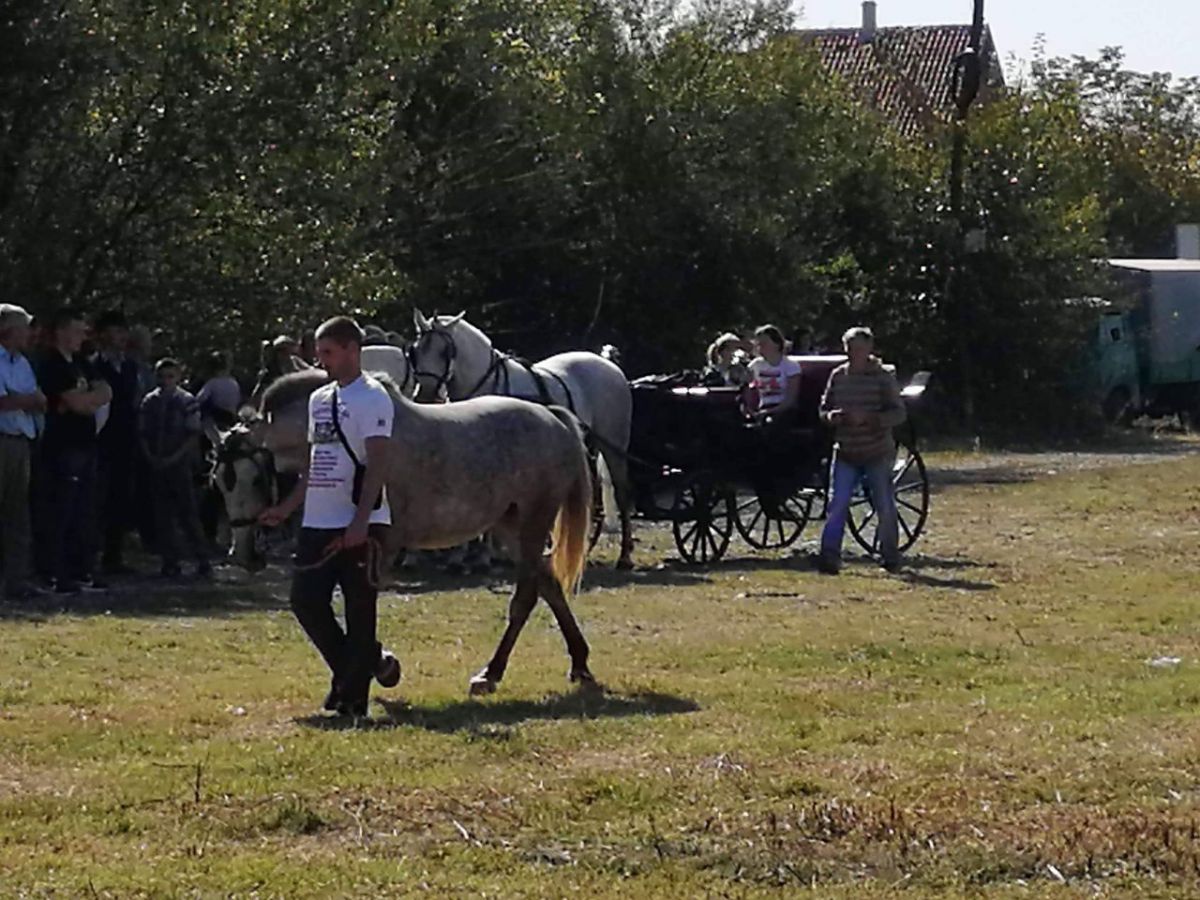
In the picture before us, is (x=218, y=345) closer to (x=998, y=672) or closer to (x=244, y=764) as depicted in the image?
(x=998, y=672)

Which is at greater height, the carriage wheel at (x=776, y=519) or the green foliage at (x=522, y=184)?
the green foliage at (x=522, y=184)

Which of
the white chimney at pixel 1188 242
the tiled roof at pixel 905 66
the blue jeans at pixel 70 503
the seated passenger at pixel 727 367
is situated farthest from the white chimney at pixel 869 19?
the blue jeans at pixel 70 503

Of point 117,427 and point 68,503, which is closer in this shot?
point 68,503

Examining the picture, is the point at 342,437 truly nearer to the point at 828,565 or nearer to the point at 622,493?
the point at 828,565

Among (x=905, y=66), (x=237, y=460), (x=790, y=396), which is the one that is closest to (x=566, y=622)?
(x=237, y=460)

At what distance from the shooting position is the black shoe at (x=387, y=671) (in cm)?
1132

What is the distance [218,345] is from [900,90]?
39.9 m

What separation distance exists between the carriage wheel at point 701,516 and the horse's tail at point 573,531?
870cm

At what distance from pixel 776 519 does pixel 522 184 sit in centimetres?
1169

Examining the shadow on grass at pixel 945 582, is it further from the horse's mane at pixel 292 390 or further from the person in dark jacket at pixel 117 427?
the horse's mane at pixel 292 390

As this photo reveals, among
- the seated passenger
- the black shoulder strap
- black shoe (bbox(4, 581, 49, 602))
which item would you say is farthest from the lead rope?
the seated passenger

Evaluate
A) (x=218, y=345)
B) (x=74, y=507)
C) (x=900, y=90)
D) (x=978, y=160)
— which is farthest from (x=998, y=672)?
(x=900, y=90)

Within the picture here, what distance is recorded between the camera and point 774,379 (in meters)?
21.1

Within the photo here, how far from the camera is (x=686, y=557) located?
21000mm
